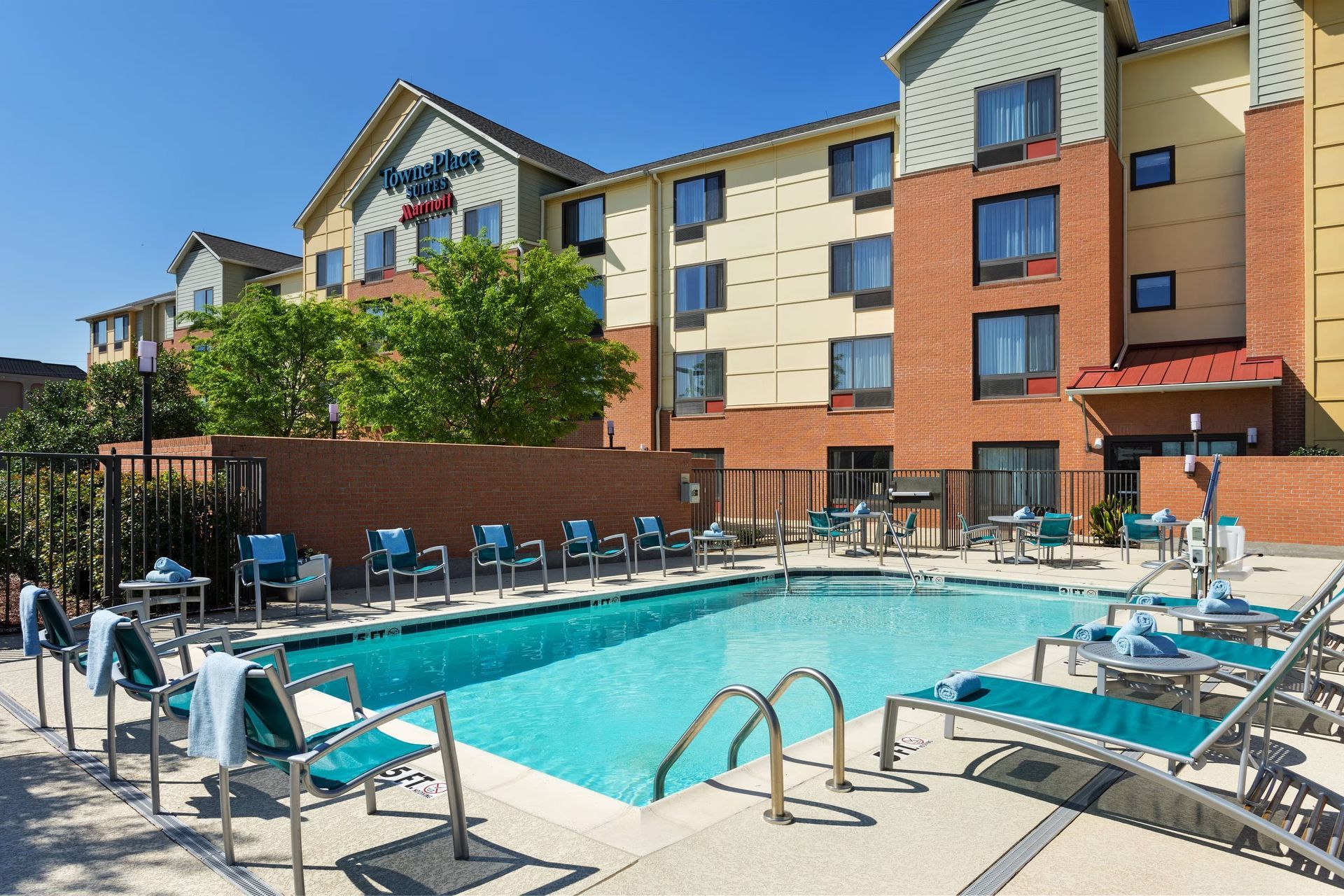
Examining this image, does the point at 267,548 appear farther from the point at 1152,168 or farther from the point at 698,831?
the point at 1152,168

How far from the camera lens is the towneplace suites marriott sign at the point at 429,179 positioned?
93.1ft

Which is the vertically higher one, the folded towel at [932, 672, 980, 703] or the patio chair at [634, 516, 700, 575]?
the folded towel at [932, 672, 980, 703]

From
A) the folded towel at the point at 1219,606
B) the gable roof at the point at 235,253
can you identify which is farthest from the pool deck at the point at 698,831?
the gable roof at the point at 235,253

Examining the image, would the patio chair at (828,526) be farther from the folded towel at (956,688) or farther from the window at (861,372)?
the folded towel at (956,688)

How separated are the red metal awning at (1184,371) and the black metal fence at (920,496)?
1.97 metres

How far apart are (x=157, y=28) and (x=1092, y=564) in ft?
57.9

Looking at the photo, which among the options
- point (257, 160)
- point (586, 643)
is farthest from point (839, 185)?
point (586, 643)

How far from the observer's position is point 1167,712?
404 centimetres

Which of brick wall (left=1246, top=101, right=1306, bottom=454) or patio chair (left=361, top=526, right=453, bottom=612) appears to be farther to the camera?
brick wall (left=1246, top=101, right=1306, bottom=454)

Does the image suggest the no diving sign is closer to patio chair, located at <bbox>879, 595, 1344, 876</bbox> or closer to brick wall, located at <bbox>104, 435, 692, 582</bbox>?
patio chair, located at <bbox>879, 595, 1344, 876</bbox>

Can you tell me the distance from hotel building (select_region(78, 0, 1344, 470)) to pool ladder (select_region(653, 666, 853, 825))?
17.1 metres

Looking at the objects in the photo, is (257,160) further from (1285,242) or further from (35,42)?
(1285,242)

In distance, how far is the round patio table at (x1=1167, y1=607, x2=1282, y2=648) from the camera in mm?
5863

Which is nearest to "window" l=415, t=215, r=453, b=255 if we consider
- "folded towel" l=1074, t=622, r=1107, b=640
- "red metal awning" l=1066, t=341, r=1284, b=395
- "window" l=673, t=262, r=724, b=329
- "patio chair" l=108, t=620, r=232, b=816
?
"window" l=673, t=262, r=724, b=329
